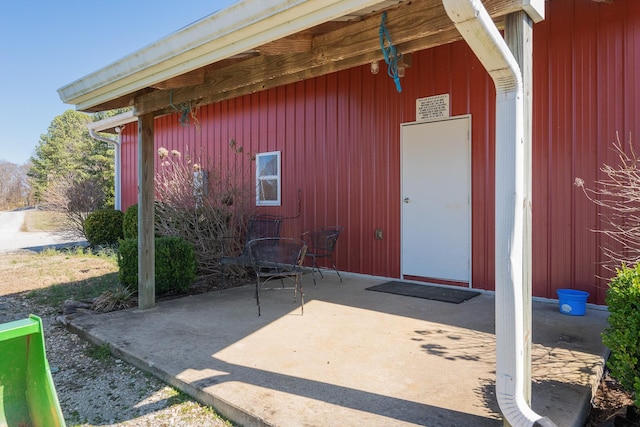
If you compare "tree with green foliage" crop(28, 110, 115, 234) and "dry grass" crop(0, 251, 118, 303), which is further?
"tree with green foliage" crop(28, 110, 115, 234)

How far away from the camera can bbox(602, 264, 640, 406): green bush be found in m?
1.82

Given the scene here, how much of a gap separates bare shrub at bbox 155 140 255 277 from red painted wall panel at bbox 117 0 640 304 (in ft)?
3.37

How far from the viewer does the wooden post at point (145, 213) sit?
4004mm

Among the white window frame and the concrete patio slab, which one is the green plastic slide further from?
the white window frame

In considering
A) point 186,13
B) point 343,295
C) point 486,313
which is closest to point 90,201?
point 186,13

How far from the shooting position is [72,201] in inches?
425

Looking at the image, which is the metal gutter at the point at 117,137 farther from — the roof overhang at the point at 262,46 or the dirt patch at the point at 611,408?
the dirt patch at the point at 611,408

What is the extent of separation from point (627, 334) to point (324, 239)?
416 centimetres

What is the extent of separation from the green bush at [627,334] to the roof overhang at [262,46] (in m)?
1.39

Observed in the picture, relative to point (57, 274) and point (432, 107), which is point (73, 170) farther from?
point (432, 107)

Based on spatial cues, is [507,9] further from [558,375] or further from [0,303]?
[0,303]

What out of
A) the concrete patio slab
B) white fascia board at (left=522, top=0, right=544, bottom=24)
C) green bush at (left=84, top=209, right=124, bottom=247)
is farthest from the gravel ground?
green bush at (left=84, top=209, right=124, bottom=247)

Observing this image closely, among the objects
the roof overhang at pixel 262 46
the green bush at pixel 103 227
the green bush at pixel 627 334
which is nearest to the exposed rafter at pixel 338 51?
the roof overhang at pixel 262 46

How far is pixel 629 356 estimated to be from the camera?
1840 mm
